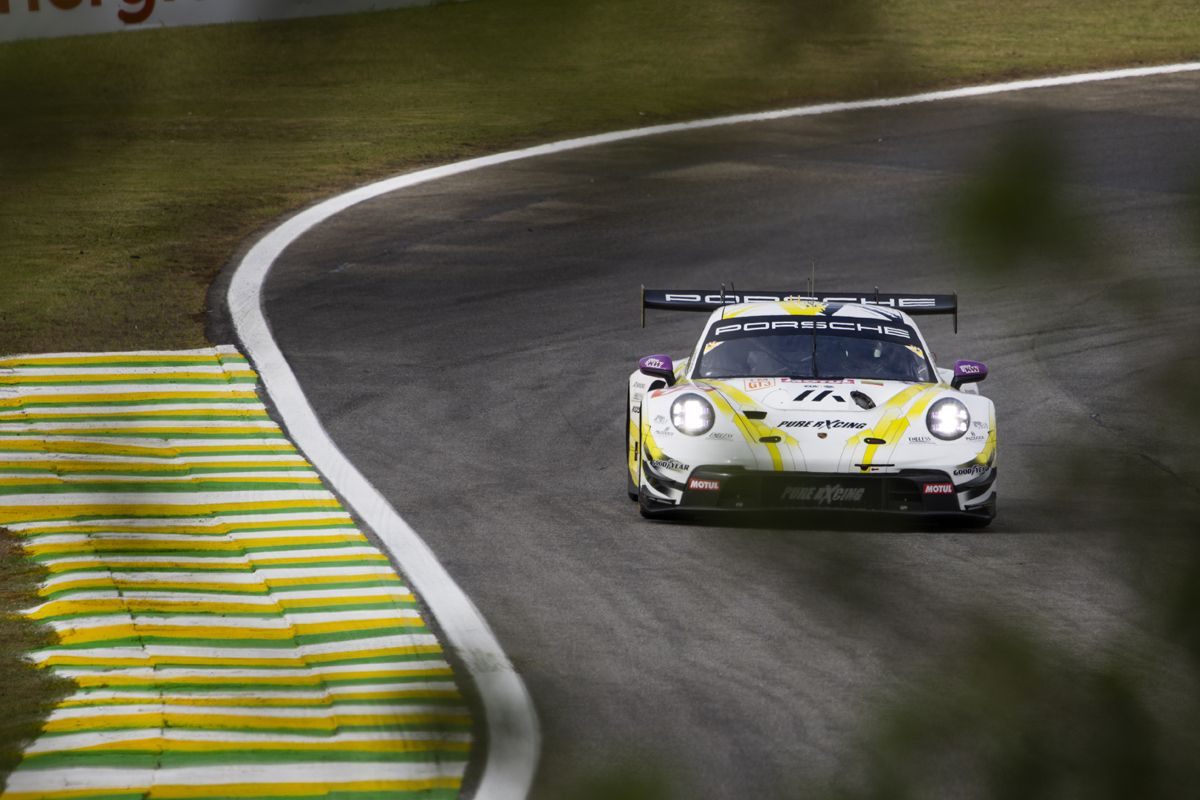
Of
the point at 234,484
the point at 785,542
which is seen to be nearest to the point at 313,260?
the point at 234,484

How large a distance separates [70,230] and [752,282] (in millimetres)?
14222

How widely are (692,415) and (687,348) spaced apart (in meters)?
5.33

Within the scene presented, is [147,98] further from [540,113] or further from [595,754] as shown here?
[595,754]

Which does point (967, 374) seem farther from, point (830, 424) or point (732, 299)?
point (732, 299)

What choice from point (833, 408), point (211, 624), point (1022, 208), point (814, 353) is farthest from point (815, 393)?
point (1022, 208)

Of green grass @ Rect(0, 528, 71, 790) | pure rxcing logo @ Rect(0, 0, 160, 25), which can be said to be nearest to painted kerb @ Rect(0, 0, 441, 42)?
pure rxcing logo @ Rect(0, 0, 160, 25)

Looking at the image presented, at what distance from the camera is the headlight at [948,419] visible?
880 cm

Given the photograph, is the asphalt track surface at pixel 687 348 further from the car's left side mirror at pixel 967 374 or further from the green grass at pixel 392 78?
the car's left side mirror at pixel 967 374

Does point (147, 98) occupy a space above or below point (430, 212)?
above

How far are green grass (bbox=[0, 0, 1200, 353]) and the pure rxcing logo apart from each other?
0.15 feet

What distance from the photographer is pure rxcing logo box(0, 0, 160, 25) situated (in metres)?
1.37

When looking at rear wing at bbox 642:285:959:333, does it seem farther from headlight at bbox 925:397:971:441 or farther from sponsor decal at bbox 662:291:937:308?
headlight at bbox 925:397:971:441

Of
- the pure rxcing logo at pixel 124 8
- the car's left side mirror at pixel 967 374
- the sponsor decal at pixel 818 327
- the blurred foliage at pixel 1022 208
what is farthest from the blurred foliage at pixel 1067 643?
the sponsor decal at pixel 818 327

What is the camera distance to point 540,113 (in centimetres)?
174
